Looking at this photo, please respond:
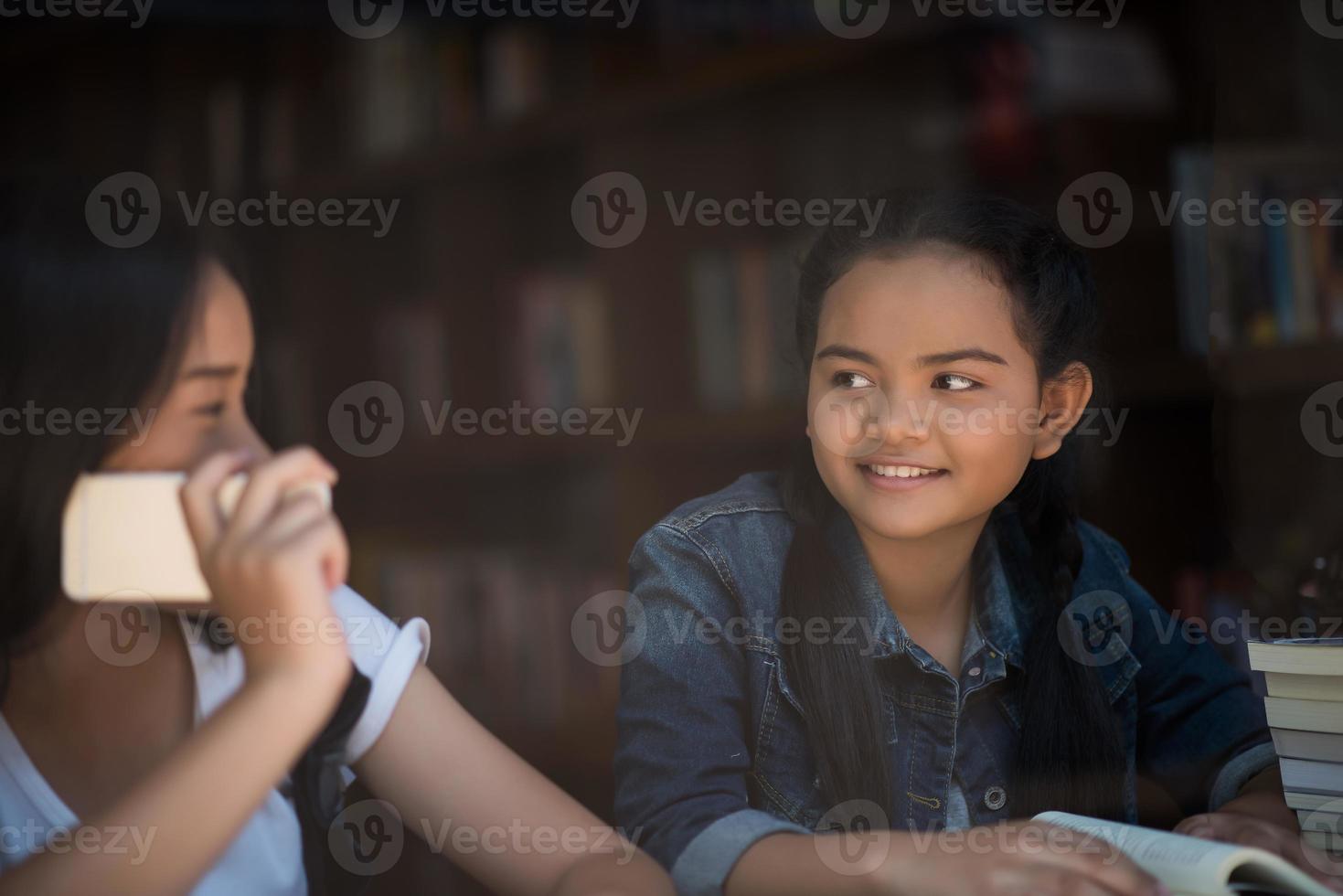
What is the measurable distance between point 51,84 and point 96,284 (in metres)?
0.27

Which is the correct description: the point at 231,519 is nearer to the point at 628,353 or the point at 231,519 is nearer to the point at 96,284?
the point at 96,284

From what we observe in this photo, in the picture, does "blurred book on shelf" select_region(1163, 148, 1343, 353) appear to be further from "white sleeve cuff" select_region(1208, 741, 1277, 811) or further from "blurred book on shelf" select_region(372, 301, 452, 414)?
"blurred book on shelf" select_region(372, 301, 452, 414)

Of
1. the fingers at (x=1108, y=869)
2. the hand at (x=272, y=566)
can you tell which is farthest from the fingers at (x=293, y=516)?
the fingers at (x=1108, y=869)

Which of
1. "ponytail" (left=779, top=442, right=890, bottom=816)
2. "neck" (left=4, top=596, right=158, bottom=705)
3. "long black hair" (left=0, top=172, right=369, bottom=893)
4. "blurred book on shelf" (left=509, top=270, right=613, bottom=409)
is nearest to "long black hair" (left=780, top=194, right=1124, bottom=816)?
"ponytail" (left=779, top=442, right=890, bottom=816)

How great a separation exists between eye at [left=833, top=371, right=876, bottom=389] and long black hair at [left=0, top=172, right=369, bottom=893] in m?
0.42

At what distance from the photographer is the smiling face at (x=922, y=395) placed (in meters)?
0.87

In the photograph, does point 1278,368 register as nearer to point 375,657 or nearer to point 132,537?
point 375,657

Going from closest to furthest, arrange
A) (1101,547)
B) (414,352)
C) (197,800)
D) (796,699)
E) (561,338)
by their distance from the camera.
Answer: (197,800)
(796,699)
(1101,547)
(414,352)
(561,338)

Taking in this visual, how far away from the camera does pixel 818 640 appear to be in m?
0.90

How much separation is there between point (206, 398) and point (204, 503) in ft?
0.26

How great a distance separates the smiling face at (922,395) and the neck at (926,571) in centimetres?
Answer: 1

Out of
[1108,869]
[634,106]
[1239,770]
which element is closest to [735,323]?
[634,106]

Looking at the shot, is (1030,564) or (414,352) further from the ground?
(414,352)

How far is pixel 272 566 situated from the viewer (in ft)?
2.27
